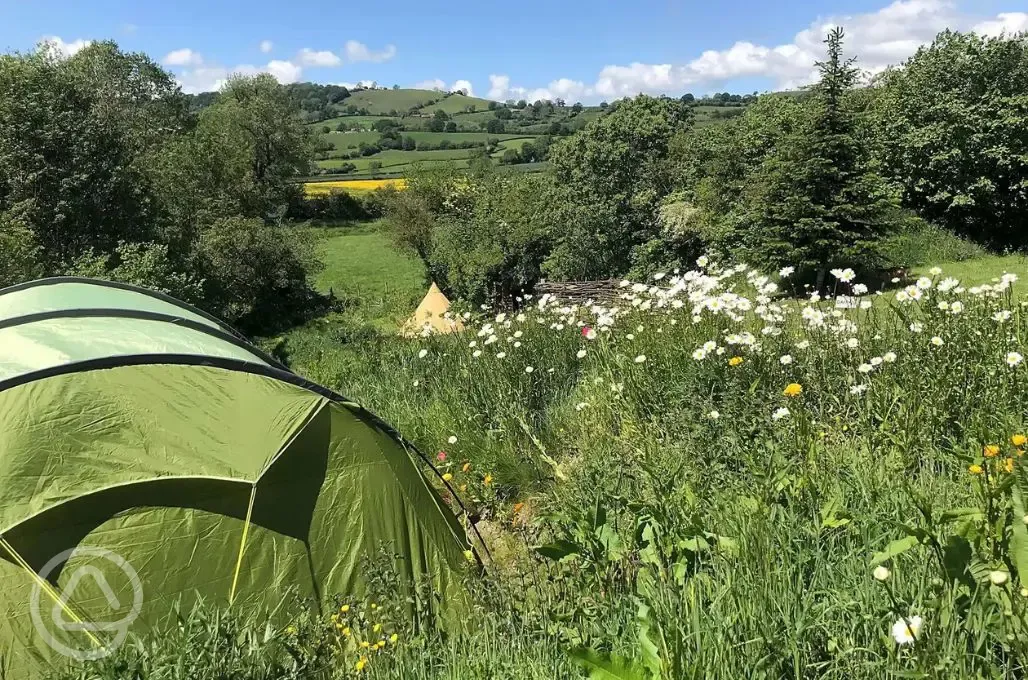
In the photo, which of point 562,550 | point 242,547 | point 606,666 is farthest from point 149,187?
point 606,666

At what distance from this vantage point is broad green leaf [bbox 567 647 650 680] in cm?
184

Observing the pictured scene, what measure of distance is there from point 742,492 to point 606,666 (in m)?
1.42

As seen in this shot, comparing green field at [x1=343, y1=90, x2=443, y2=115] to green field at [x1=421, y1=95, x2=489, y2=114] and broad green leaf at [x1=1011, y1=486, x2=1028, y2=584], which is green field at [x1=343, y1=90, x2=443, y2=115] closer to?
green field at [x1=421, y1=95, x2=489, y2=114]

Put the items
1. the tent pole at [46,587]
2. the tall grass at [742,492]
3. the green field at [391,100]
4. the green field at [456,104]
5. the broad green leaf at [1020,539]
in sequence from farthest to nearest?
the green field at [391,100] → the green field at [456,104] → the tent pole at [46,587] → the tall grass at [742,492] → the broad green leaf at [1020,539]

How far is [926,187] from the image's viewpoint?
18.0 meters

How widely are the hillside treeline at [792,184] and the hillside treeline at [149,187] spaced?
7.00 metres

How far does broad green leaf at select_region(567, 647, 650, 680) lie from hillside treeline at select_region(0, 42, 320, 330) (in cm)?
1468

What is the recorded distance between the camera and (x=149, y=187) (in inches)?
824

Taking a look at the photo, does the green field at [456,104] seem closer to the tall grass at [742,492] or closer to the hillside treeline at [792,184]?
the hillside treeline at [792,184]

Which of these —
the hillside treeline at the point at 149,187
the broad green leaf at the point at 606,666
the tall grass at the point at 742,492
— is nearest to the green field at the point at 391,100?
the hillside treeline at the point at 149,187

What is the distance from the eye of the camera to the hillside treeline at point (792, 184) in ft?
41.4

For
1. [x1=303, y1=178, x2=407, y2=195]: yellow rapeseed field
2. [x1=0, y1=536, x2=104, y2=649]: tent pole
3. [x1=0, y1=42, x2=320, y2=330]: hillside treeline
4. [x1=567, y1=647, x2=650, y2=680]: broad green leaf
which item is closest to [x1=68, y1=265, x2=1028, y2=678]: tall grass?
[x1=567, y1=647, x2=650, y2=680]: broad green leaf

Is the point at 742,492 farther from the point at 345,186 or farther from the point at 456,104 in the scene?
the point at 456,104

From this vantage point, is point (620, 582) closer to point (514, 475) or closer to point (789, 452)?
point (789, 452)
